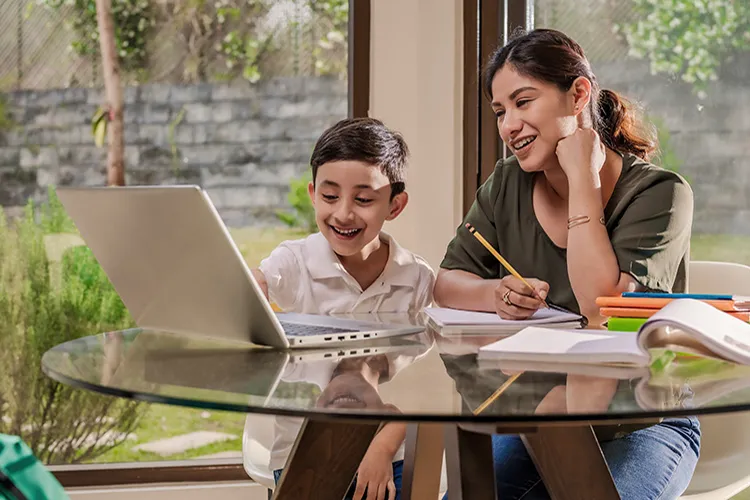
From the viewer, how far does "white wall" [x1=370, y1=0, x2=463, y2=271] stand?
276cm

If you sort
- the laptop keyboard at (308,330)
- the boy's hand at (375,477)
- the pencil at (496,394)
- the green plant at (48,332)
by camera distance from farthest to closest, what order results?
the green plant at (48,332), the boy's hand at (375,477), the laptop keyboard at (308,330), the pencil at (496,394)

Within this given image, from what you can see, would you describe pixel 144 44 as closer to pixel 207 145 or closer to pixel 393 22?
pixel 207 145

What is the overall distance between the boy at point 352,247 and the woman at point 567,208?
0.36 feet

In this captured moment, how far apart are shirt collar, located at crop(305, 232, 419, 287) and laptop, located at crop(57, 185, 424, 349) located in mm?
436

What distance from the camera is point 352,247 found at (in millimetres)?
1759

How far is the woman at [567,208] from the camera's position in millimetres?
1662

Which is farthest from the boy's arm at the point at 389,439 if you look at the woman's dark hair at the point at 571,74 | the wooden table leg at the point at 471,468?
the woman's dark hair at the point at 571,74

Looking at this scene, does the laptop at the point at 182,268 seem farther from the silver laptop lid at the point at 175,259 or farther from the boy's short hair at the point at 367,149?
the boy's short hair at the point at 367,149

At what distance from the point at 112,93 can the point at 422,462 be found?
183 centimetres

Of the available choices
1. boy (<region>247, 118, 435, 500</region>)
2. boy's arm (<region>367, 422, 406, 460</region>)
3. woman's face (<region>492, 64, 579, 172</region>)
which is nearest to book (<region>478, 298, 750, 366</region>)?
boy's arm (<region>367, 422, 406, 460</region>)

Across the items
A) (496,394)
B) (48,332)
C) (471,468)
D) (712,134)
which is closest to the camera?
(496,394)

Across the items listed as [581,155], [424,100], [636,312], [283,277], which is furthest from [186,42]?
[636,312]

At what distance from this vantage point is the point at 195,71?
283 centimetres

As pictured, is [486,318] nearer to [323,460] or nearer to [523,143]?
[323,460]
